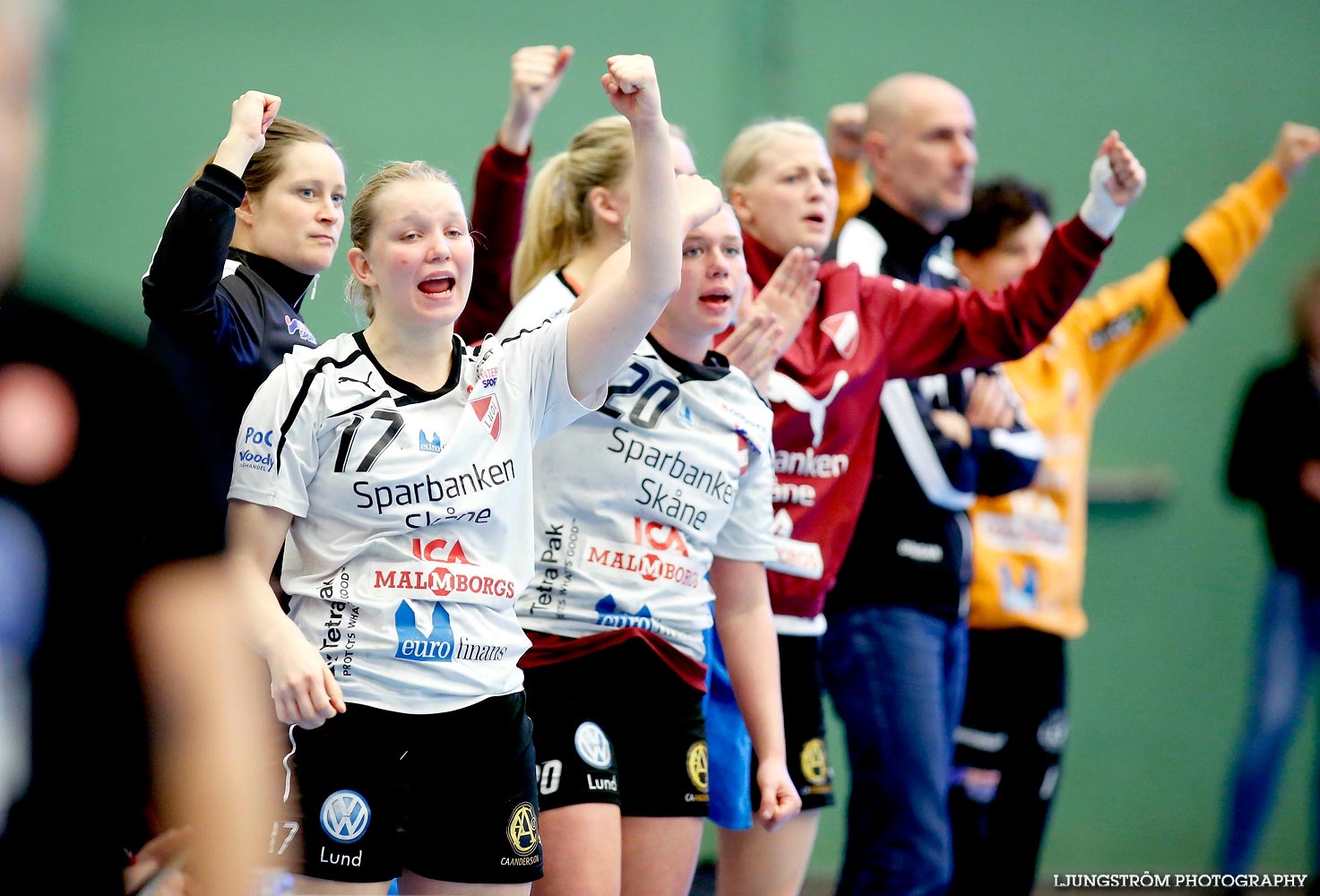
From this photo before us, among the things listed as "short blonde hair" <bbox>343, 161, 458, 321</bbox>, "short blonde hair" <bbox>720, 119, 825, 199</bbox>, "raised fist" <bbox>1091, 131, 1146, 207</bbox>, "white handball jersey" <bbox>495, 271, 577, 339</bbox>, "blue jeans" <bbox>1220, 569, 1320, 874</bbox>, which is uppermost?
"short blonde hair" <bbox>720, 119, 825, 199</bbox>

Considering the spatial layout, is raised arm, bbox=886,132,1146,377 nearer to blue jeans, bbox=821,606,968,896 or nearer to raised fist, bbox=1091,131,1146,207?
raised fist, bbox=1091,131,1146,207

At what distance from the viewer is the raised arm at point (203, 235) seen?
2.11 meters

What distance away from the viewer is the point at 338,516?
2.04m

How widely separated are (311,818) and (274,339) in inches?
30.8

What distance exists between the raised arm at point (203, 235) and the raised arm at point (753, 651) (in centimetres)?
102

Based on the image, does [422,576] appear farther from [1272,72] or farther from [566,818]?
[1272,72]

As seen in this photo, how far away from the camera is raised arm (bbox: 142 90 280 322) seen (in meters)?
2.11

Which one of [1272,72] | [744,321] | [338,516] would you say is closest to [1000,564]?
[744,321]

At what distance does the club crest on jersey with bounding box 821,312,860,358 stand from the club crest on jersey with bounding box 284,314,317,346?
44.6 inches

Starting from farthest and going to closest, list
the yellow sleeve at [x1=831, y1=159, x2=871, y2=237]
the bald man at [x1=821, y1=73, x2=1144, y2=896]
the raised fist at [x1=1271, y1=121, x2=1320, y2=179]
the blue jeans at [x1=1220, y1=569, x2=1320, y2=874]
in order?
the blue jeans at [x1=1220, y1=569, x2=1320, y2=874] < the yellow sleeve at [x1=831, y1=159, x2=871, y2=237] < the raised fist at [x1=1271, y1=121, x2=1320, y2=179] < the bald man at [x1=821, y1=73, x2=1144, y2=896]

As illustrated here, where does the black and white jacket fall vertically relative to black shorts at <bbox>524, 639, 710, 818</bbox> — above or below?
above

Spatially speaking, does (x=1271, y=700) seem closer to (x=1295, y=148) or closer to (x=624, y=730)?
(x=1295, y=148)

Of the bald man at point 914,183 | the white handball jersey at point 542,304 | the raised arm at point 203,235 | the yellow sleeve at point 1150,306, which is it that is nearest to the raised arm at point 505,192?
the white handball jersey at point 542,304

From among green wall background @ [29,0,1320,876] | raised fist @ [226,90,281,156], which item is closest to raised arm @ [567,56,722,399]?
raised fist @ [226,90,281,156]
